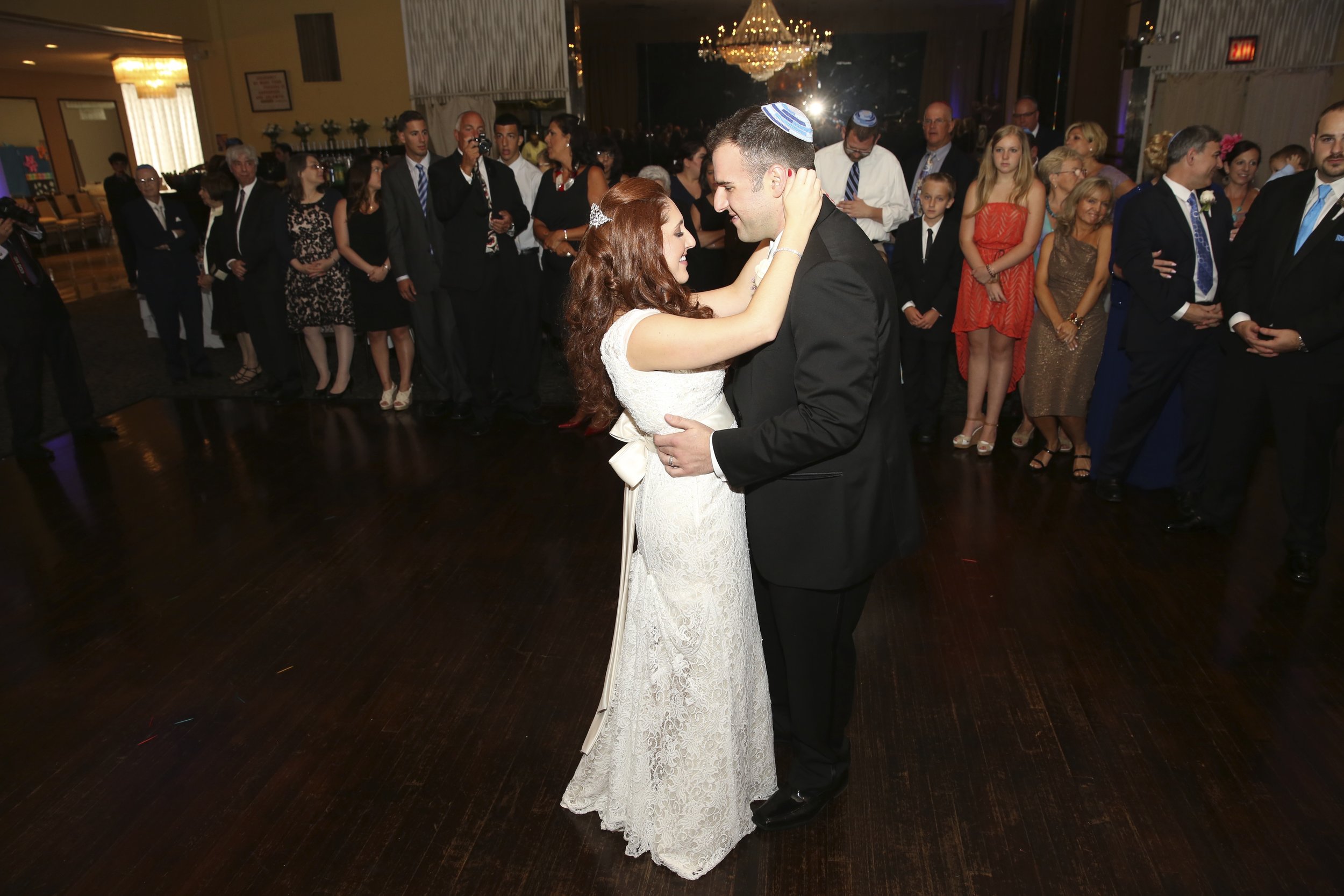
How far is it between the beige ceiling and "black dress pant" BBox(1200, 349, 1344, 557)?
12.4 meters

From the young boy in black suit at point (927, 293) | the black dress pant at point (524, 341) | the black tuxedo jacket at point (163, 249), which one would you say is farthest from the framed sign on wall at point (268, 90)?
the young boy in black suit at point (927, 293)

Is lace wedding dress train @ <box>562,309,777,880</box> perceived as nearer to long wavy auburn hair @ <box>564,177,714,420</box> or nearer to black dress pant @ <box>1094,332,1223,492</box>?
long wavy auburn hair @ <box>564,177,714,420</box>

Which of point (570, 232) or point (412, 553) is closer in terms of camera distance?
point (412, 553)

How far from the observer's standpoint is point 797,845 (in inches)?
83.0

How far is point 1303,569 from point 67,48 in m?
16.0

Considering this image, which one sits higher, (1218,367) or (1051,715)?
(1218,367)

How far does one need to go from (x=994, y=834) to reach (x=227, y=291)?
6.04 m

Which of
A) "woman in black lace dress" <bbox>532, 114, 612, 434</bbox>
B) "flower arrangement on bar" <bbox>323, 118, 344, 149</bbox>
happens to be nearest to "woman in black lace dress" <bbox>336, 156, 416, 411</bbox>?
"woman in black lace dress" <bbox>532, 114, 612, 434</bbox>

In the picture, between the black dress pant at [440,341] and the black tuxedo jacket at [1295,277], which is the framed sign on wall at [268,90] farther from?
the black tuxedo jacket at [1295,277]

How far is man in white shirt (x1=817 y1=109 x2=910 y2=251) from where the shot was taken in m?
4.88

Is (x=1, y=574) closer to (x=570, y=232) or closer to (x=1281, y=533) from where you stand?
(x=570, y=232)

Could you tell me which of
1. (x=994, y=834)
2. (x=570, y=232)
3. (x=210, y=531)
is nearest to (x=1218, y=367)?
(x=994, y=834)

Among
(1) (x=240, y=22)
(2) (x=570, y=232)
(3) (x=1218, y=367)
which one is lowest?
(3) (x=1218, y=367)

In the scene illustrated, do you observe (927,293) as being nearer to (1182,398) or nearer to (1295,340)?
(1182,398)
